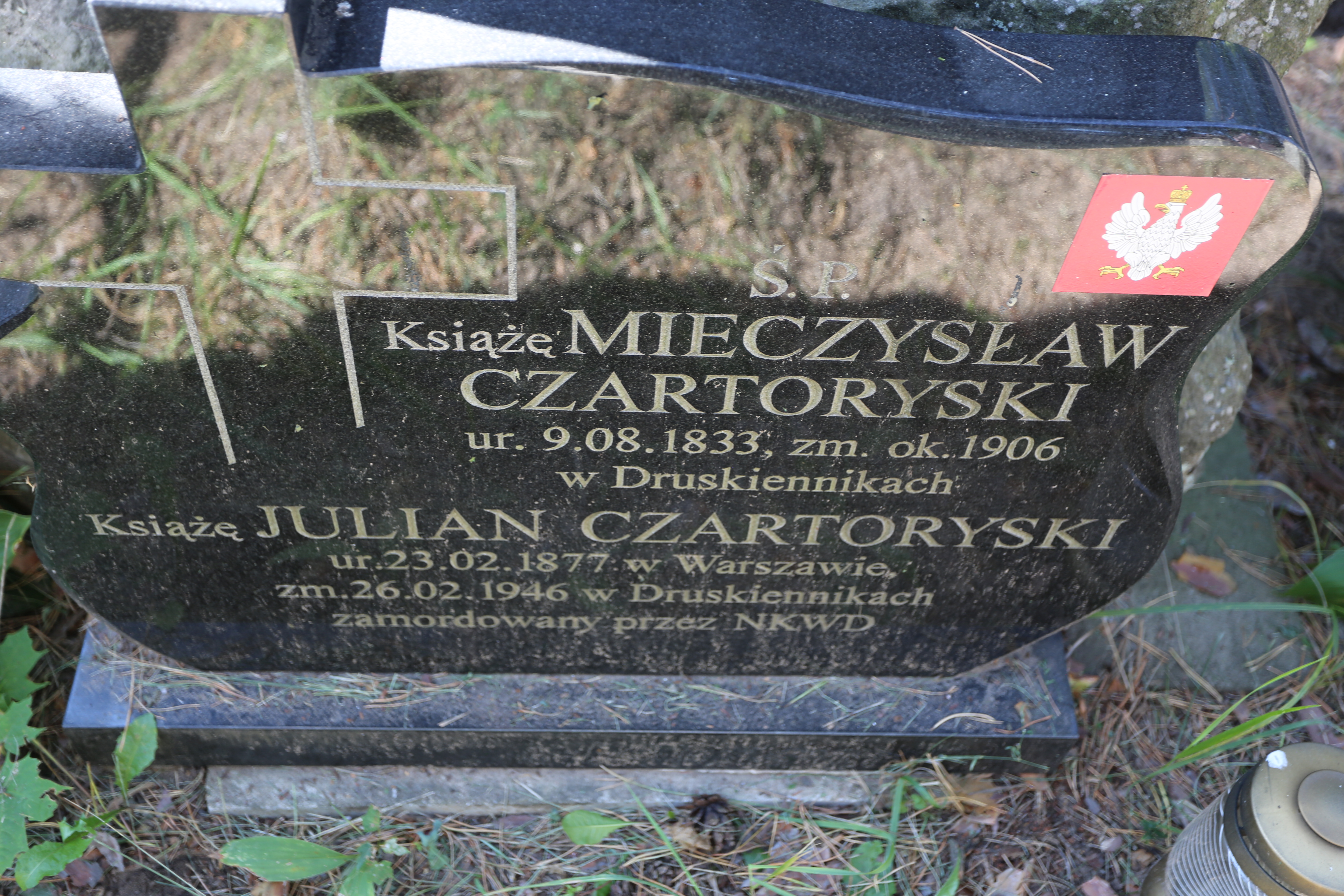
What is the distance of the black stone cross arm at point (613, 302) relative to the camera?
4.53 feet

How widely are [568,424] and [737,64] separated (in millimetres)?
706

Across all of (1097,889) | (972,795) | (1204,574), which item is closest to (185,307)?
(972,795)

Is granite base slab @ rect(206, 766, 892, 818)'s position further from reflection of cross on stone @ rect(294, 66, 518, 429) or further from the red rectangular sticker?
the red rectangular sticker

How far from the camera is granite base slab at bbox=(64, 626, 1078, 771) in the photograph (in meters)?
2.19

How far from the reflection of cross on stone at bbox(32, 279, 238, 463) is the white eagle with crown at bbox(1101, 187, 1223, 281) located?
146cm

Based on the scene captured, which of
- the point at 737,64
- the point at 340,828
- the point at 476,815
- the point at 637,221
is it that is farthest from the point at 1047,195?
the point at 340,828

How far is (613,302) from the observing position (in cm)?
159

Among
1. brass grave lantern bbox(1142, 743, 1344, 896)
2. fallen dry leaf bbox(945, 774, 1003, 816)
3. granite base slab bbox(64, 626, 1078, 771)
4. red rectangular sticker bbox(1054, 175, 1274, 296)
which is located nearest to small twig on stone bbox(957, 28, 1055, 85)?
red rectangular sticker bbox(1054, 175, 1274, 296)

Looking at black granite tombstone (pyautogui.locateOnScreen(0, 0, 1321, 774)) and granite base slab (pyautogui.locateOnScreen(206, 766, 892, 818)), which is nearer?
black granite tombstone (pyautogui.locateOnScreen(0, 0, 1321, 774))

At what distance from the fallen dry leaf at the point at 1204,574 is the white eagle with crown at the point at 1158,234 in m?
1.45

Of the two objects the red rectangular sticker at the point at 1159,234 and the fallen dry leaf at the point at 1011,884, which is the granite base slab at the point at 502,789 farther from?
the red rectangular sticker at the point at 1159,234

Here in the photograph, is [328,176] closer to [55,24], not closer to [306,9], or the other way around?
[306,9]

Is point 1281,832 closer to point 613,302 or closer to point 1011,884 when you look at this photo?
point 1011,884

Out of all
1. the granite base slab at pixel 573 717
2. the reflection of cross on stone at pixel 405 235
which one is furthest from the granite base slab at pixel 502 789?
the reflection of cross on stone at pixel 405 235
